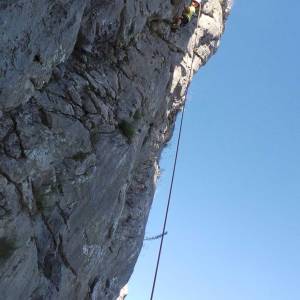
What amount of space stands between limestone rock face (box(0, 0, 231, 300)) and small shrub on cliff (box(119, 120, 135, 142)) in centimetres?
3

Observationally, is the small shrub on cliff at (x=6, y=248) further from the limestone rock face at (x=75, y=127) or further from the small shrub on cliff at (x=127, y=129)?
the small shrub on cliff at (x=127, y=129)

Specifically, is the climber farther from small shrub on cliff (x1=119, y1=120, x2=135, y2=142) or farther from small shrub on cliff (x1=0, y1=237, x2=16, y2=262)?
small shrub on cliff (x1=0, y1=237, x2=16, y2=262)

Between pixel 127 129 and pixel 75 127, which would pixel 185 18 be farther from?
pixel 75 127

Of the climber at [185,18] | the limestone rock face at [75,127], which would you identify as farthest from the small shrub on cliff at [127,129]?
the climber at [185,18]

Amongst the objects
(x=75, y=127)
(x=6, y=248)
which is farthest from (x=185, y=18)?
(x=6, y=248)

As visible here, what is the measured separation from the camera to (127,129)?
1609 centimetres

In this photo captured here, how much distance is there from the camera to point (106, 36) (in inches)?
615

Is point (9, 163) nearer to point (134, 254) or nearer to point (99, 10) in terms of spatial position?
point (99, 10)

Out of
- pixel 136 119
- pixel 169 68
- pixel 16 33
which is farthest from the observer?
pixel 169 68

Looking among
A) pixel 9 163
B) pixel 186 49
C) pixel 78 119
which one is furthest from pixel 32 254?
pixel 186 49

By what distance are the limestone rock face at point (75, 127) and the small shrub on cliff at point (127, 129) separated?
3 cm

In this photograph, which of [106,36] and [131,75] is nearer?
[106,36]

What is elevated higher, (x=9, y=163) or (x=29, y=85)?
(x=29, y=85)

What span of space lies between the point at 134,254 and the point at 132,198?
239cm
